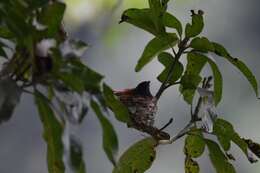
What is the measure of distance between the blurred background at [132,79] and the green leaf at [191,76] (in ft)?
3.99

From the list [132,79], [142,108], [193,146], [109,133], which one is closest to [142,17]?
[142,108]

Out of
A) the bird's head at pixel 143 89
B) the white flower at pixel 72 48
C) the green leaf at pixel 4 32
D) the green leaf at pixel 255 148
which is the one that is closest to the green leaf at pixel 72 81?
the white flower at pixel 72 48

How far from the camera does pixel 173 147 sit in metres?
2.54

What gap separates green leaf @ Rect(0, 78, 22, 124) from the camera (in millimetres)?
694

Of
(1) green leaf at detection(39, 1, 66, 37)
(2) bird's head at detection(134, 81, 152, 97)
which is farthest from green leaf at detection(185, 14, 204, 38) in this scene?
(1) green leaf at detection(39, 1, 66, 37)

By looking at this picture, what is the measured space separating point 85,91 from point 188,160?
19.6 inches

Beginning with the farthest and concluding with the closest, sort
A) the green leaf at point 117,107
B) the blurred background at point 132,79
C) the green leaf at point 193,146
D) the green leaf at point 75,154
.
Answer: the blurred background at point 132,79, the green leaf at point 193,146, the green leaf at point 117,107, the green leaf at point 75,154

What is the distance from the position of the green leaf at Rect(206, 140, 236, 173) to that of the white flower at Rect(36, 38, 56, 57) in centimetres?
46

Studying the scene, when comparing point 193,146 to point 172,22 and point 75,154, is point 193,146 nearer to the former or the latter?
point 172,22

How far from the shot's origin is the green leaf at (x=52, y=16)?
0.76 m

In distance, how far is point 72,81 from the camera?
2.30 feet

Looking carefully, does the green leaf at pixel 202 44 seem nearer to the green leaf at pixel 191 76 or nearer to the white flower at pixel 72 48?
the green leaf at pixel 191 76

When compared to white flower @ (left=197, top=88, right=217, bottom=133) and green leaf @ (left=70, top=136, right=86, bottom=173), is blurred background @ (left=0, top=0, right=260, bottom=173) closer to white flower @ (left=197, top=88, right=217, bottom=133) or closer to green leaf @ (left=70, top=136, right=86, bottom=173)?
white flower @ (left=197, top=88, right=217, bottom=133)

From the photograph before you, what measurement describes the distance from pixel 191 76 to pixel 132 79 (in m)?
1.47
